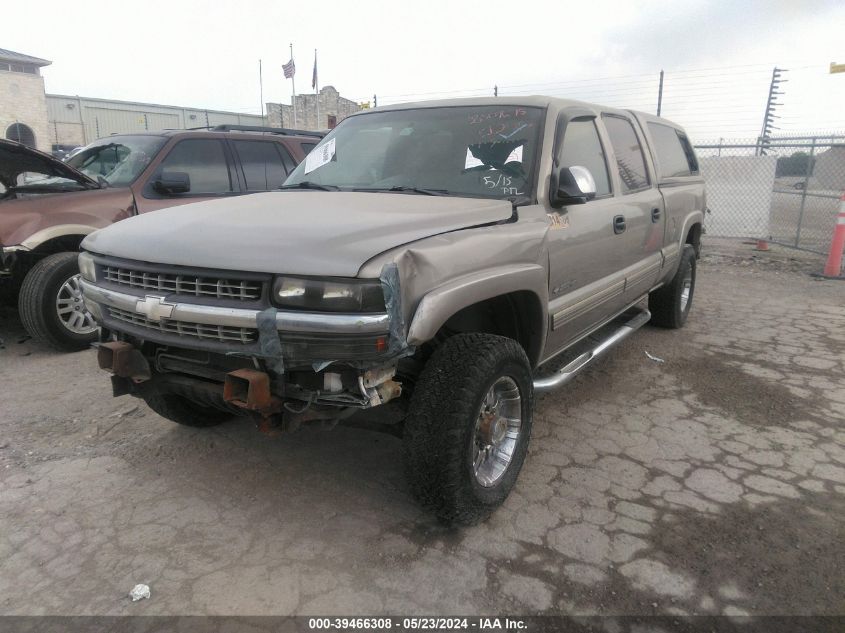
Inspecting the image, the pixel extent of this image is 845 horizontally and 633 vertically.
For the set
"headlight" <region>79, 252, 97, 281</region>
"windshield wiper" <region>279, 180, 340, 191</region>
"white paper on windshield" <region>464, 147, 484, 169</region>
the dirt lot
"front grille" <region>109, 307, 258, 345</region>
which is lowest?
the dirt lot

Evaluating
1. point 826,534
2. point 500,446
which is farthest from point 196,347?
point 826,534

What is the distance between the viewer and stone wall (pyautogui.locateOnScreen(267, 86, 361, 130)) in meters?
29.9

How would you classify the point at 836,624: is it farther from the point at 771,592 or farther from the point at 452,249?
the point at 452,249

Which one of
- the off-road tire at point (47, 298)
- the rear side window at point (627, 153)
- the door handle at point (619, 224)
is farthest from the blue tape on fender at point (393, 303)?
the off-road tire at point (47, 298)

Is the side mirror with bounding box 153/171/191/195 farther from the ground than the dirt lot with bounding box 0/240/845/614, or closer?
farther from the ground

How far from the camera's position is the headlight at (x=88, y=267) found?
9.07 ft

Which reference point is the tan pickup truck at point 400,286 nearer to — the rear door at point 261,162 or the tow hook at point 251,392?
the tow hook at point 251,392

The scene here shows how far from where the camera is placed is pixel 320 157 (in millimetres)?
3771

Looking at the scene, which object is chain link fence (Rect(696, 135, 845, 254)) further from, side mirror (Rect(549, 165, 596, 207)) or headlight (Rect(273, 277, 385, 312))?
headlight (Rect(273, 277, 385, 312))

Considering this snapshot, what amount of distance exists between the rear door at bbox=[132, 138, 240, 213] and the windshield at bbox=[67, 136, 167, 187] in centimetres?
12

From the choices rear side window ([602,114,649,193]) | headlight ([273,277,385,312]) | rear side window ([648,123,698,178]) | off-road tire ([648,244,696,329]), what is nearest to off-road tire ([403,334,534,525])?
headlight ([273,277,385,312])

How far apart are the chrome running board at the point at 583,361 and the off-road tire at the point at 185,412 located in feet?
5.62

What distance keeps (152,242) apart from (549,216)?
1.87m

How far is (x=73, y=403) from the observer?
404 cm
